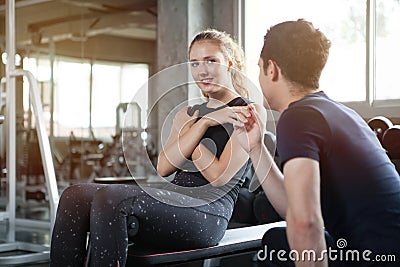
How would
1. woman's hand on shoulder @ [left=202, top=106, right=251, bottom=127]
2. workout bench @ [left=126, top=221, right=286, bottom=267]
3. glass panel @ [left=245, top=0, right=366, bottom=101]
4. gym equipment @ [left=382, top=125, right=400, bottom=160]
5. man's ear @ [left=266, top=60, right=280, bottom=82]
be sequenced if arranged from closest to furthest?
man's ear @ [left=266, top=60, right=280, bottom=82] < woman's hand on shoulder @ [left=202, top=106, right=251, bottom=127] < workout bench @ [left=126, top=221, right=286, bottom=267] < gym equipment @ [left=382, top=125, right=400, bottom=160] < glass panel @ [left=245, top=0, right=366, bottom=101]

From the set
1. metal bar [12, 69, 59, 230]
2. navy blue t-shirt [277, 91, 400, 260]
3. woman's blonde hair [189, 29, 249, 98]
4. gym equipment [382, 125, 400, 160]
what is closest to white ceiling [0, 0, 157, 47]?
metal bar [12, 69, 59, 230]

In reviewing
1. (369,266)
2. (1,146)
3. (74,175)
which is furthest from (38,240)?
(1,146)

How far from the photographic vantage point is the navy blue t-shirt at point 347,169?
1.04 metres

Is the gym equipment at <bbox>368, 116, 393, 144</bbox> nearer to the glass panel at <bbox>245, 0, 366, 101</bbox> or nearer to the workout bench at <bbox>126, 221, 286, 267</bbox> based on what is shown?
the workout bench at <bbox>126, 221, 286, 267</bbox>

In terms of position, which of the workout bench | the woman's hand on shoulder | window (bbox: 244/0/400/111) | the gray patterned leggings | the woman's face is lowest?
the workout bench

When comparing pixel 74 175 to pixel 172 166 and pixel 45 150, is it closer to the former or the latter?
pixel 45 150

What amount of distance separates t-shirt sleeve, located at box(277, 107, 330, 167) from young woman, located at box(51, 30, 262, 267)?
26 cm


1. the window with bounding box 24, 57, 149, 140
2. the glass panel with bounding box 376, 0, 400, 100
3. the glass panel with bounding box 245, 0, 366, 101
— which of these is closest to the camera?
the glass panel with bounding box 376, 0, 400, 100

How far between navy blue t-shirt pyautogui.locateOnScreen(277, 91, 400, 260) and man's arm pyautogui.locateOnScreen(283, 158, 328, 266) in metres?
0.02

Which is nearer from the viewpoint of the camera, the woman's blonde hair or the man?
the man

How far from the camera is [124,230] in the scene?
139 cm

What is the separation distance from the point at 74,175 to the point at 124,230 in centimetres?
563

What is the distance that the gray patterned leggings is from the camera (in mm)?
1382

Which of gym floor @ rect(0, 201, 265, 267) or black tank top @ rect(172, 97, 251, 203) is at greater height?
black tank top @ rect(172, 97, 251, 203)
